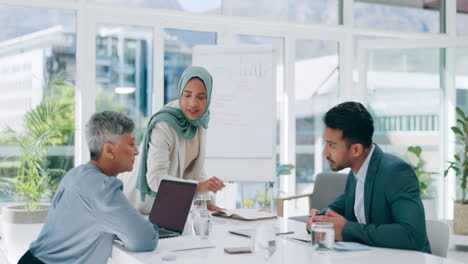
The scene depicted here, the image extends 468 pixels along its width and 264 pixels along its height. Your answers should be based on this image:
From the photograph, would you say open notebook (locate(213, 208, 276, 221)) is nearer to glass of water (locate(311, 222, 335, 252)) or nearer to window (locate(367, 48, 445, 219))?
glass of water (locate(311, 222, 335, 252))

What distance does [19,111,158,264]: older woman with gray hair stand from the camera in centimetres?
190

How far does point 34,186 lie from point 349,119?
3028mm

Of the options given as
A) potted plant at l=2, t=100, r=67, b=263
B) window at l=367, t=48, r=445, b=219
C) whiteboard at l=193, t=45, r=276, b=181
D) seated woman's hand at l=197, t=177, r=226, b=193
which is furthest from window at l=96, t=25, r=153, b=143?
seated woman's hand at l=197, t=177, r=226, b=193

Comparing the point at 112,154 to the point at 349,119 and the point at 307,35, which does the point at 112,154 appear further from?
the point at 307,35

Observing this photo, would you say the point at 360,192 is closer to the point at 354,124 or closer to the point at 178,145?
the point at 354,124

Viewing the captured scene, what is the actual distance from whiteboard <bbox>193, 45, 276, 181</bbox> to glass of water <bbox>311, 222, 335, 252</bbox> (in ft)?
11.2

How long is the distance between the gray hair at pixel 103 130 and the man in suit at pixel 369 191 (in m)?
0.82

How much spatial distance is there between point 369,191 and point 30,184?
10.3 feet

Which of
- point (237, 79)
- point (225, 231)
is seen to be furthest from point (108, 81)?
point (225, 231)

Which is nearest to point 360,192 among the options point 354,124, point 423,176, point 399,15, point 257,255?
point 354,124

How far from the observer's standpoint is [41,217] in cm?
434

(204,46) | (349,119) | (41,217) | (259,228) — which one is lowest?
(41,217)

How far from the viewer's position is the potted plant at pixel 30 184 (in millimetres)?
4195

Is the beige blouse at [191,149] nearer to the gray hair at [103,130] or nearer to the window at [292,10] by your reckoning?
the gray hair at [103,130]
